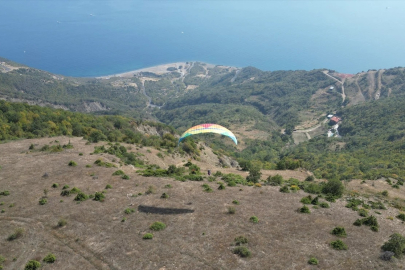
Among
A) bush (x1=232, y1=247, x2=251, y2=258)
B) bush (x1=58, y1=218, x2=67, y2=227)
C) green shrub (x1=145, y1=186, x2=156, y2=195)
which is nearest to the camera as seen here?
bush (x1=232, y1=247, x2=251, y2=258)

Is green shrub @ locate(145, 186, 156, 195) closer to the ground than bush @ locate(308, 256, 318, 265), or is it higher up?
closer to the ground

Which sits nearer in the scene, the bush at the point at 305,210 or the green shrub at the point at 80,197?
the bush at the point at 305,210

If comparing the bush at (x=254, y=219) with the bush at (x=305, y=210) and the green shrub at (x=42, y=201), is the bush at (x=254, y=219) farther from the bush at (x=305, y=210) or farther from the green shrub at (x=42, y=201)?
the green shrub at (x=42, y=201)

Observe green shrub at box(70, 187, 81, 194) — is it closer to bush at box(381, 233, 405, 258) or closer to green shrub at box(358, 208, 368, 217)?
bush at box(381, 233, 405, 258)

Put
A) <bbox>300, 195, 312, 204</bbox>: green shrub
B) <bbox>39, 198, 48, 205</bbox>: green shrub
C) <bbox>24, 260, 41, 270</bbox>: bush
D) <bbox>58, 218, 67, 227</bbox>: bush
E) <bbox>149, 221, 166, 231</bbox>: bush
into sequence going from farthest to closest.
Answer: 1. <bbox>300, 195, 312, 204</bbox>: green shrub
2. <bbox>39, 198, 48, 205</bbox>: green shrub
3. <bbox>58, 218, 67, 227</bbox>: bush
4. <bbox>149, 221, 166, 231</bbox>: bush
5. <bbox>24, 260, 41, 270</bbox>: bush

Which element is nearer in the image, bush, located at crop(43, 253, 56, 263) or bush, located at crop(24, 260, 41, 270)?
bush, located at crop(24, 260, 41, 270)

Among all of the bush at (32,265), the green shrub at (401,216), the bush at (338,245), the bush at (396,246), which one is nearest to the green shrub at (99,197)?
the bush at (32,265)

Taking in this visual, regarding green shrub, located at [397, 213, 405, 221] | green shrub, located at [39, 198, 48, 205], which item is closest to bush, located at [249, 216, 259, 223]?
green shrub, located at [397, 213, 405, 221]
